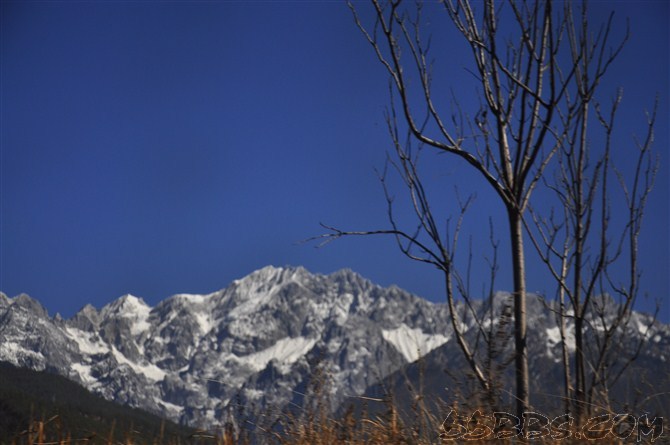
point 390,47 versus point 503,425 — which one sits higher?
point 390,47

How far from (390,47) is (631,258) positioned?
275 cm

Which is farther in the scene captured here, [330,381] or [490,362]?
[330,381]

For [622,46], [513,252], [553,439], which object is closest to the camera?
[553,439]

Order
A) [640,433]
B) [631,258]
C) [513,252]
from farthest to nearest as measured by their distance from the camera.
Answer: [631,258]
[513,252]
[640,433]

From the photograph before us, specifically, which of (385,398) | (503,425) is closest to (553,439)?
(503,425)

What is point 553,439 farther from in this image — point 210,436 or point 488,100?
point 488,100

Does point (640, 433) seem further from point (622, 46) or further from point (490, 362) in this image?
point (622, 46)

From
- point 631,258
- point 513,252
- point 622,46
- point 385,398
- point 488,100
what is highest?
point 622,46

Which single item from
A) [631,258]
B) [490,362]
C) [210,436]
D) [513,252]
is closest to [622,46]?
[631,258]

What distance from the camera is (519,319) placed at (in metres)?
4.44

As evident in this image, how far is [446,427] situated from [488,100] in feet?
7.69

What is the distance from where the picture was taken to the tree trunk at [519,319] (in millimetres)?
4307

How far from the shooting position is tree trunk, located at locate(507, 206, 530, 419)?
4307 mm

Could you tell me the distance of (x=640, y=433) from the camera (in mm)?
3996
